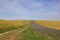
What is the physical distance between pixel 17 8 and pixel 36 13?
45 centimetres

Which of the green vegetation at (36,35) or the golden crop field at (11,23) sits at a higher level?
the golden crop field at (11,23)

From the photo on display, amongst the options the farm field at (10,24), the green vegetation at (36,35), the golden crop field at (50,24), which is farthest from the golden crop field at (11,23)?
the golden crop field at (50,24)

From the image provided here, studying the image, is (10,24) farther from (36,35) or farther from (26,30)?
(36,35)

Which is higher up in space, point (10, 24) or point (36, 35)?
point (10, 24)

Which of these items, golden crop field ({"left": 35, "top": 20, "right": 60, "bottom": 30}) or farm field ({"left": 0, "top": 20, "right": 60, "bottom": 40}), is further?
golden crop field ({"left": 35, "top": 20, "right": 60, "bottom": 30})

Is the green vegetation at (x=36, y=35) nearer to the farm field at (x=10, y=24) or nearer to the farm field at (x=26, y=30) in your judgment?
the farm field at (x=26, y=30)

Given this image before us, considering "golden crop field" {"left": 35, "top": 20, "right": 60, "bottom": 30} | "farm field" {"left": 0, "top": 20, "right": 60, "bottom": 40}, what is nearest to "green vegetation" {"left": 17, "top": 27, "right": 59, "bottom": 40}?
"farm field" {"left": 0, "top": 20, "right": 60, "bottom": 40}

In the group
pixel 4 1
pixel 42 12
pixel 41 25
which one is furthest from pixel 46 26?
pixel 4 1

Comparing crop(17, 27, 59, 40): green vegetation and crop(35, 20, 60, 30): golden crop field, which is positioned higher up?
crop(35, 20, 60, 30): golden crop field

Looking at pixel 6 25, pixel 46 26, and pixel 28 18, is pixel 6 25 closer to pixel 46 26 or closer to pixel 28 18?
pixel 28 18

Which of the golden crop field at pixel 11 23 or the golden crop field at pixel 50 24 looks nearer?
the golden crop field at pixel 11 23

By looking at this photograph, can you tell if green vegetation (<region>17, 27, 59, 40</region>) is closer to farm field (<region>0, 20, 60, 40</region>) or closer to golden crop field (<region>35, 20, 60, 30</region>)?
farm field (<region>0, 20, 60, 40</region>)

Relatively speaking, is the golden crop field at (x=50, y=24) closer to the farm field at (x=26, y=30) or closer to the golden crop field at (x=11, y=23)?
the farm field at (x=26, y=30)

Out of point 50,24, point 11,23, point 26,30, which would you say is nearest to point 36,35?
point 26,30
